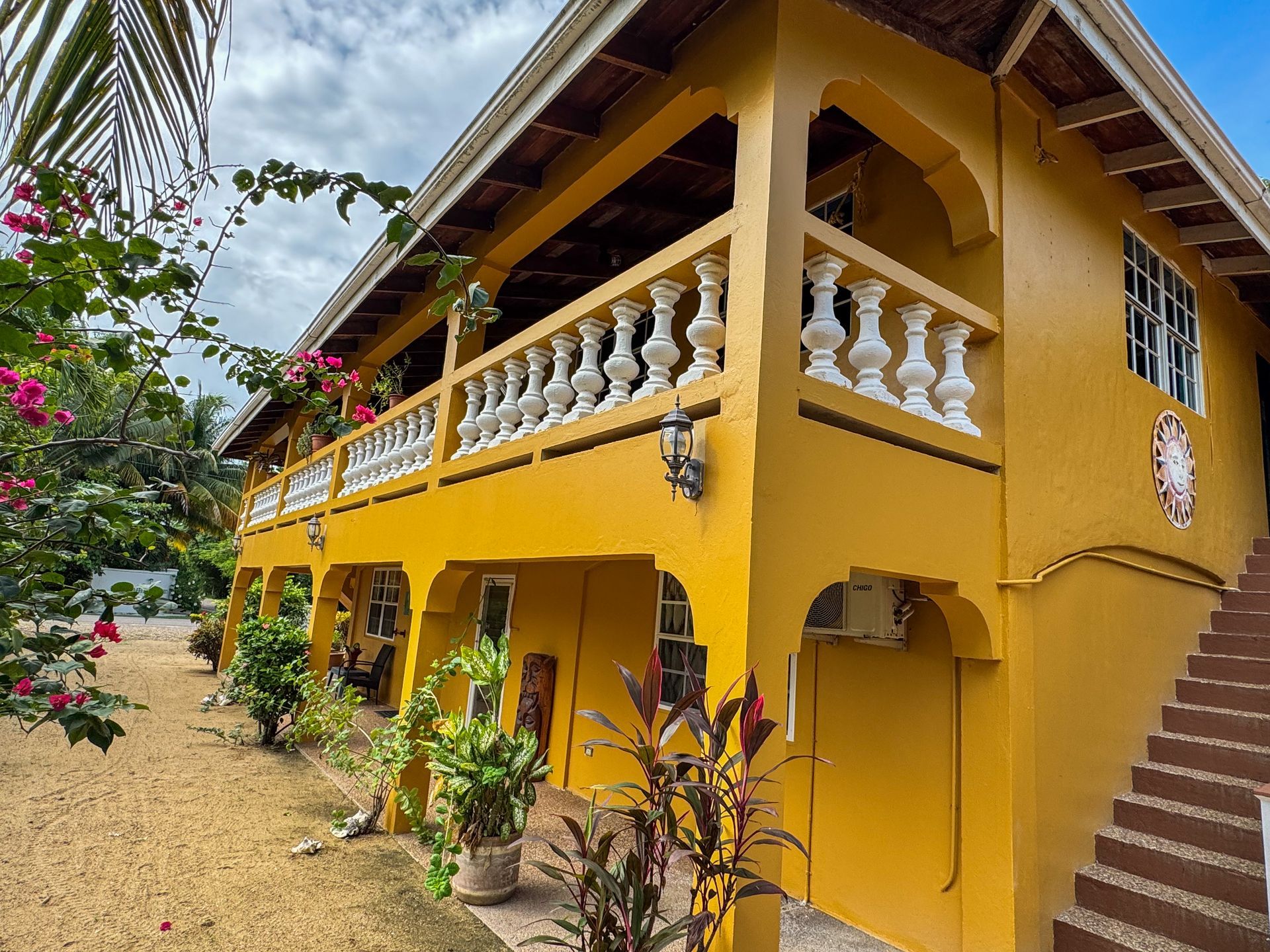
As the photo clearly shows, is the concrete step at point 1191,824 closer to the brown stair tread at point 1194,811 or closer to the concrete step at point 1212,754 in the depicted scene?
the brown stair tread at point 1194,811

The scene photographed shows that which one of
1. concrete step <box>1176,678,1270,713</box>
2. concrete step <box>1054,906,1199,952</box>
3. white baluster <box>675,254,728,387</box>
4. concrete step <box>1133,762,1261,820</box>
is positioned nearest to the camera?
white baluster <box>675,254,728,387</box>

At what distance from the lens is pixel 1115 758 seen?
187 inches

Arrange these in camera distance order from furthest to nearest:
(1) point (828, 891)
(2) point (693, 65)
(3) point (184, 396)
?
(1) point (828, 891)
(2) point (693, 65)
(3) point (184, 396)

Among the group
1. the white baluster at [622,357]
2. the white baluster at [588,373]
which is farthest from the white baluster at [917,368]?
the white baluster at [588,373]

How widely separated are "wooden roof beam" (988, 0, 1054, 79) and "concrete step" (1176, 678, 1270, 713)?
456 cm

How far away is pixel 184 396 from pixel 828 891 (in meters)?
4.59

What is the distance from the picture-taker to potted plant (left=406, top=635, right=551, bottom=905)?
4680 millimetres

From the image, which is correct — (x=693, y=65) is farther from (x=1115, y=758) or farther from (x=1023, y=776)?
(x=1115, y=758)

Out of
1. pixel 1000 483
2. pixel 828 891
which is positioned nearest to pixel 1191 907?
pixel 828 891

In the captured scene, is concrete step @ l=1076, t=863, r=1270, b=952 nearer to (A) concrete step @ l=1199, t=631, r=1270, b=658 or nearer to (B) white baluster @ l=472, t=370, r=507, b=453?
(A) concrete step @ l=1199, t=631, r=1270, b=658

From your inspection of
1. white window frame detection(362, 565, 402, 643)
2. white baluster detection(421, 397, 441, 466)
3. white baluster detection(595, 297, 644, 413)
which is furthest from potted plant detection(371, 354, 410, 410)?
white baluster detection(595, 297, 644, 413)

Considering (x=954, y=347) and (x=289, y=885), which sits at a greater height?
(x=954, y=347)

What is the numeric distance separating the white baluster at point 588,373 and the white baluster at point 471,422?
1.48 m

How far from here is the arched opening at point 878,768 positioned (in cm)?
415
